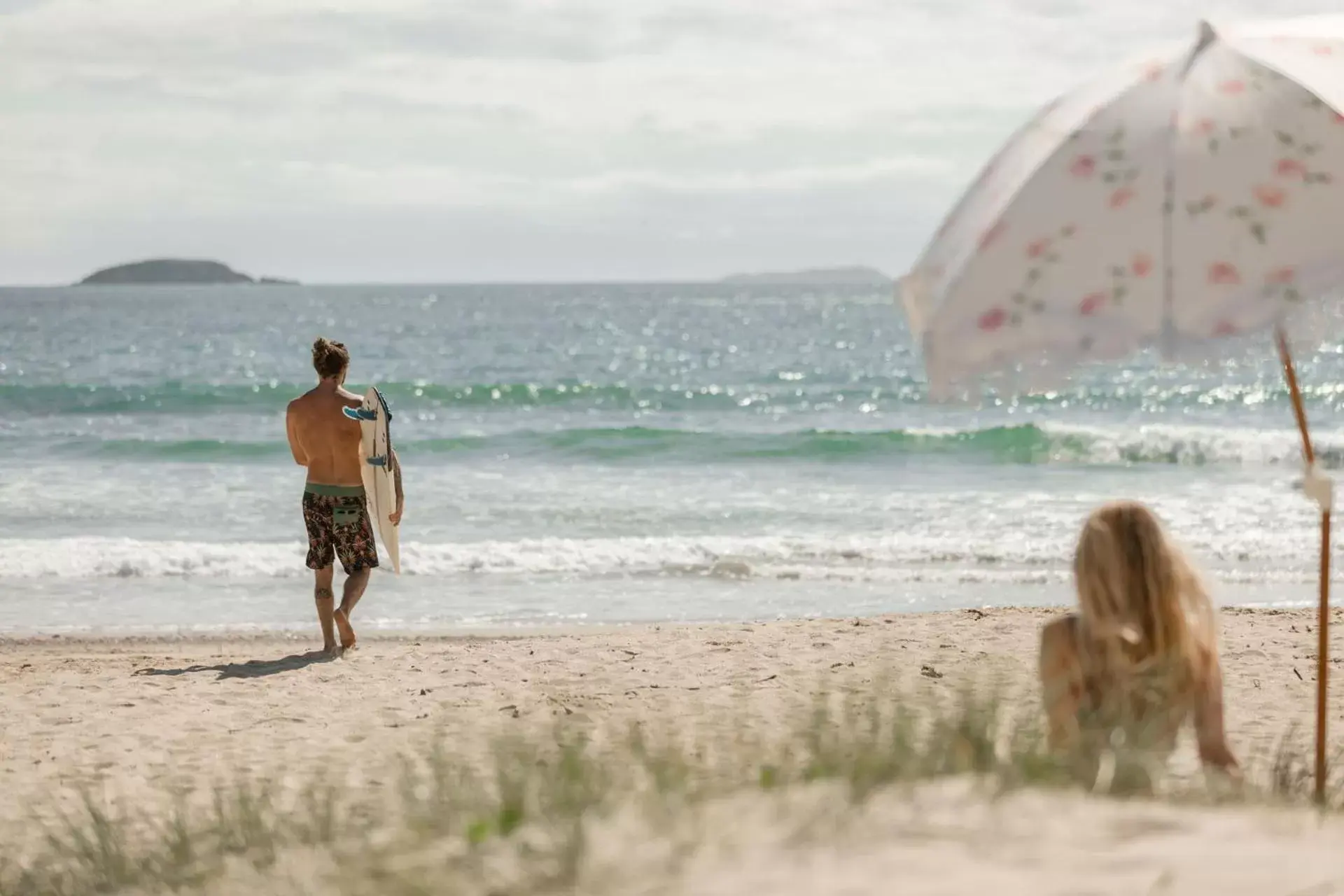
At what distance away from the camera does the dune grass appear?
3.08 metres

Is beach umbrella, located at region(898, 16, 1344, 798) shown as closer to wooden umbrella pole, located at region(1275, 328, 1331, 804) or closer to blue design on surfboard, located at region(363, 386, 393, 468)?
wooden umbrella pole, located at region(1275, 328, 1331, 804)

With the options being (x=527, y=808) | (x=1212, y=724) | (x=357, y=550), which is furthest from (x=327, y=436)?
(x=1212, y=724)

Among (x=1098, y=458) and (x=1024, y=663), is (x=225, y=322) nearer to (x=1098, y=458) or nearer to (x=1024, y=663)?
(x=1098, y=458)

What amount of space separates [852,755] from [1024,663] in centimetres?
468

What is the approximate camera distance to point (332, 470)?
8.04m

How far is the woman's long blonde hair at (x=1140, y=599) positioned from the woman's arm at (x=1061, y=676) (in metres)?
0.07

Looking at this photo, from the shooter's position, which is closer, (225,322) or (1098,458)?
(1098,458)

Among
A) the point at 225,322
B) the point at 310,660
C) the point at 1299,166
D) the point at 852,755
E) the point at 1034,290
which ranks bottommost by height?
the point at 310,660

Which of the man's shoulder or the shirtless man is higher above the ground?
the man's shoulder

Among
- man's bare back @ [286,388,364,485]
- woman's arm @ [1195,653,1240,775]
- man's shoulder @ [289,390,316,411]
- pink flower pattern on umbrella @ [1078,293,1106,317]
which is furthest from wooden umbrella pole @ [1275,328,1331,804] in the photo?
man's shoulder @ [289,390,316,411]

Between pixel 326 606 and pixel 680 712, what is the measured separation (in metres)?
2.49

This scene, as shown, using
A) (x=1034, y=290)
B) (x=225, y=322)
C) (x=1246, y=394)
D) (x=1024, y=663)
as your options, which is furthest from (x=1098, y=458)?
(x=225, y=322)

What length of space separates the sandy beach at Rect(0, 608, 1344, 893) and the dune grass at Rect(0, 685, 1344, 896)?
0.19 m

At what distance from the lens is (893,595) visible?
1159cm
